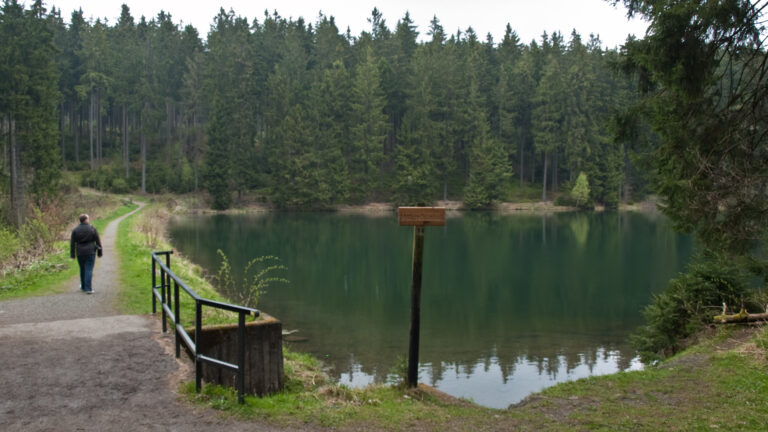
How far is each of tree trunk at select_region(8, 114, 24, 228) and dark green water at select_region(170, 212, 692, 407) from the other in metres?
6.72

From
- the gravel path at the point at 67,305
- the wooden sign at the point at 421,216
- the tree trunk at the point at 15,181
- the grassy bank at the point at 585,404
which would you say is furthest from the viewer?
the tree trunk at the point at 15,181

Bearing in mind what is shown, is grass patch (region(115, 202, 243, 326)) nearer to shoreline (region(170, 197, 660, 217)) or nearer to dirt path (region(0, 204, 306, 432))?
dirt path (region(0, 204, 306, 432))

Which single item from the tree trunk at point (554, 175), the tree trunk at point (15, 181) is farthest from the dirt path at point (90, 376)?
the tree trunk at point (554, 175)

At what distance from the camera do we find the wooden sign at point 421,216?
688 centimetres

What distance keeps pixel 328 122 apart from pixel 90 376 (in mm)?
57377

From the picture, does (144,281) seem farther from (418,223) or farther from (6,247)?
(418,223)

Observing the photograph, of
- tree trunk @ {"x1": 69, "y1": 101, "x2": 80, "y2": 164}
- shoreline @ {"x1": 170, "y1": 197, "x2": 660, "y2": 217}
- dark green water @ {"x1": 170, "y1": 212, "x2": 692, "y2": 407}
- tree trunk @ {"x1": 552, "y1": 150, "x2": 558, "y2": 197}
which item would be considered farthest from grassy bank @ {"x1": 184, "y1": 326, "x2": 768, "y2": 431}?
tree trunk @ {"x1": 69, "y1": 101, "x2": 80, "y2": 164}

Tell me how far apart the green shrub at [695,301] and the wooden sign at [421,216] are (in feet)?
18.0

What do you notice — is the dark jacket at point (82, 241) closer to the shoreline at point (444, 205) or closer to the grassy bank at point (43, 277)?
the grassy bank at point (43, 277)

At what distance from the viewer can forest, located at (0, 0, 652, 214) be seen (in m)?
59.0

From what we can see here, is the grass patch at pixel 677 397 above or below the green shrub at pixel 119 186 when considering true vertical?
below

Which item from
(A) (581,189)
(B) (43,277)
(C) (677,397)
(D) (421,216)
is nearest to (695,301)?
(C) (677,397)

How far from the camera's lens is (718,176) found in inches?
315

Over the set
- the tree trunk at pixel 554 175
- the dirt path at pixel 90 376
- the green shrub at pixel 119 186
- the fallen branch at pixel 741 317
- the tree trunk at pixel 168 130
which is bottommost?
the dirt path at pixel 90 376
